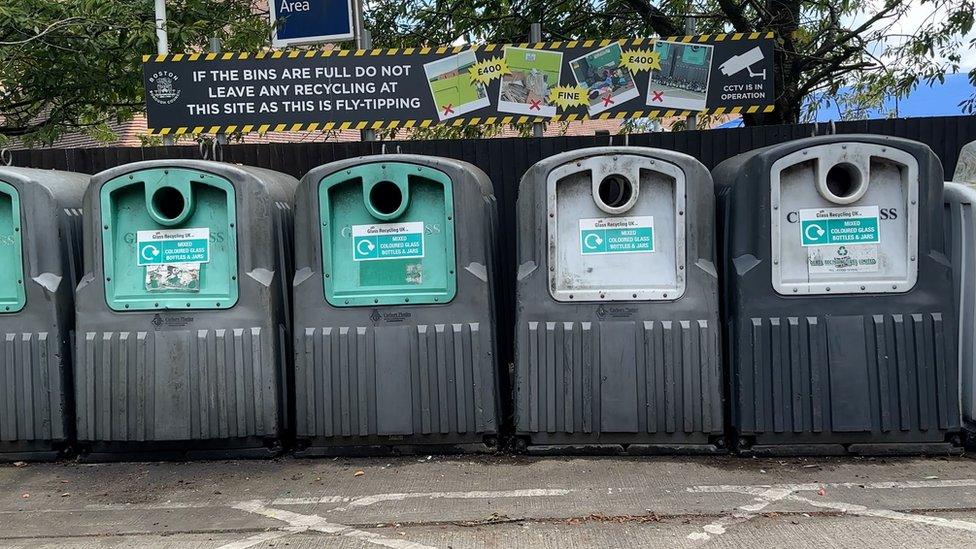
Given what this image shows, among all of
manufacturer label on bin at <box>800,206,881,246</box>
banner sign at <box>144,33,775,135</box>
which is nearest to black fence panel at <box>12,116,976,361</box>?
banner sign at <box>144,33,775,135</box>

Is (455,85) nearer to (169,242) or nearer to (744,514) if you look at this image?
(169,242)

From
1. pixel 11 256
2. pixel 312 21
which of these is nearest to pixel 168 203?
pixel 11 256

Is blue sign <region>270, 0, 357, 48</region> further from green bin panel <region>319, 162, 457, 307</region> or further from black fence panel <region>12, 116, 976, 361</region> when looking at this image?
green bin panel <region>319, 162, 457, 307</region>

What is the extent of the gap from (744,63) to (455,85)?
219 cm

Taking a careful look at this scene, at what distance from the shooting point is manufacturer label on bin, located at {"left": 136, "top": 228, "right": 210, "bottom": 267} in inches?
171

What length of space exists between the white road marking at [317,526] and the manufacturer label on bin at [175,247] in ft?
4.47

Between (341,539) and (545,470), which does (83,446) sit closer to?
(341,539)

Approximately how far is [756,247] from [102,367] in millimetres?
3502

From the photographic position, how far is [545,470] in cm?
416

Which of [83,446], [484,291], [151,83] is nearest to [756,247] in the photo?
[484,291]

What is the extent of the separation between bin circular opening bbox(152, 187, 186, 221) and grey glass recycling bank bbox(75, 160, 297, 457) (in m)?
0.03

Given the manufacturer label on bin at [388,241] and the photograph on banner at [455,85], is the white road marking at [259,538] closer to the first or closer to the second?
the manufacturer label on bin at [388,241]

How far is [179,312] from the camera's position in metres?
4.30

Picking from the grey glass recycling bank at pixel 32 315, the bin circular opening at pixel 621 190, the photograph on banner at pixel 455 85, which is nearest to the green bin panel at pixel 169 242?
the grey glass recycling bank at pixel 32 315
